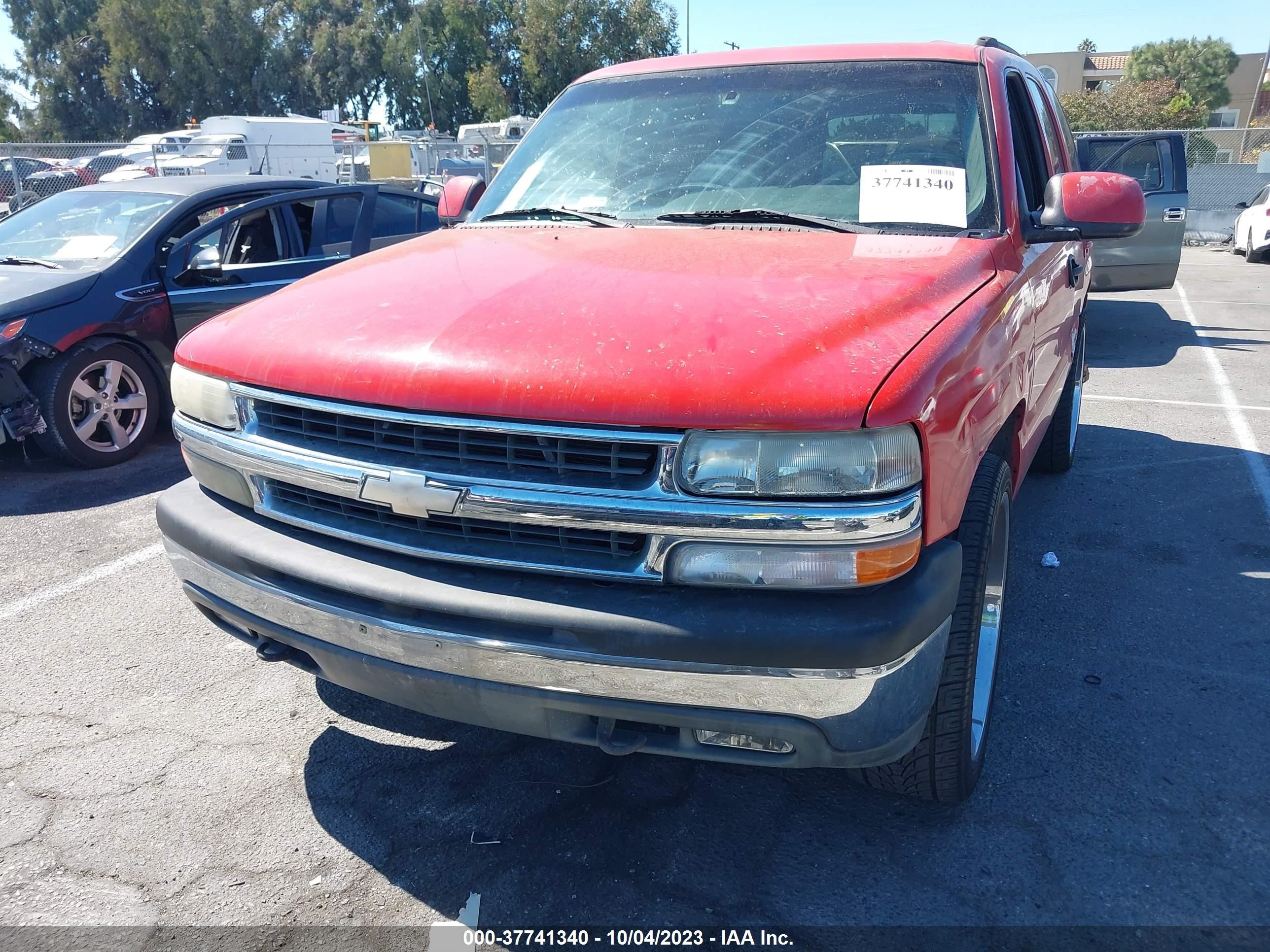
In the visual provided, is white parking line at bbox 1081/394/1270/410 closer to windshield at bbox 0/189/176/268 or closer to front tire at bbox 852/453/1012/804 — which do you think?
front tire at bbox 852/453/1012/804

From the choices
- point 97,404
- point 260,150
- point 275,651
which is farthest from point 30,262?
point 260,150

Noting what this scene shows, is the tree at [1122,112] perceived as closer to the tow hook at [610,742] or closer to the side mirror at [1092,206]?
the side mirror at [1092,206]

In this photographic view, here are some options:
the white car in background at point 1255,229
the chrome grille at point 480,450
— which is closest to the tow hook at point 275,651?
the chrome grille at point 480,450

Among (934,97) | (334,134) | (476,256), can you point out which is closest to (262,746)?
(476,256)

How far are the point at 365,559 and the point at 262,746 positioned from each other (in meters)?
1.15

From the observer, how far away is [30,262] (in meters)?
6.38

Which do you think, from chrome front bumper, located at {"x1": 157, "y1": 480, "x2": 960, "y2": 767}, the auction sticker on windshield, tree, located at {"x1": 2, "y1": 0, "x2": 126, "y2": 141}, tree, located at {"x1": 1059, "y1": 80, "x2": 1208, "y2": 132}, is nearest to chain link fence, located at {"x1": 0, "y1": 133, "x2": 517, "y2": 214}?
the auction sticker on windshield

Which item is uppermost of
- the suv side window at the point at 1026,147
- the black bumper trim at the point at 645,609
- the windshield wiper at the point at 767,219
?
the suv side window at the point at 1026,147

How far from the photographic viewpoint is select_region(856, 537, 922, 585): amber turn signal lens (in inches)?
77.3

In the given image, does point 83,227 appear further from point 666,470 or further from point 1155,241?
point 1155,241

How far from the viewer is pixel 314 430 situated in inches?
93.3

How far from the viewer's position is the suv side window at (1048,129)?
413 cm

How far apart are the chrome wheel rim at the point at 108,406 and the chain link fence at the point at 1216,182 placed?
2061 centimetres

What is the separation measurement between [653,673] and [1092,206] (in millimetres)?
2129
